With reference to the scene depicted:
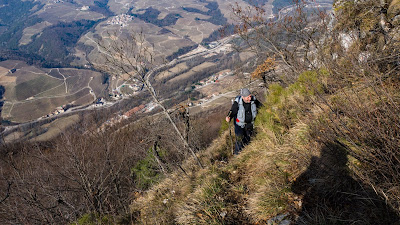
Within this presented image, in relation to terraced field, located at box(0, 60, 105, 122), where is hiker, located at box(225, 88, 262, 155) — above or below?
above

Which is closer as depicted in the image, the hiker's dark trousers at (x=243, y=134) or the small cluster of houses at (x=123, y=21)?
the hiker's dark trousers at (x=243, y=134)

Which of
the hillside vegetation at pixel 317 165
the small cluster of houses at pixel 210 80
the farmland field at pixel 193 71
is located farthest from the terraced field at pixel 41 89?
the hillside vegetation at pixel 317 165

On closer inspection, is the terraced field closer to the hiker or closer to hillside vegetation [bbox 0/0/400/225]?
the hiker

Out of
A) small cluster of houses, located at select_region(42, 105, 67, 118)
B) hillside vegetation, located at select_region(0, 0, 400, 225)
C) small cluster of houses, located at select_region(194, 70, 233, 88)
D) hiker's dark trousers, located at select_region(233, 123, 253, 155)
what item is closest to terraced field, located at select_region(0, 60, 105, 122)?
→ small cluster of houses, located at select_region(42, 105, 67, 118)

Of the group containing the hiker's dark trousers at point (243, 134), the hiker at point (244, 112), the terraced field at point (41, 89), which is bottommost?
the terraced field at point (41, 89)

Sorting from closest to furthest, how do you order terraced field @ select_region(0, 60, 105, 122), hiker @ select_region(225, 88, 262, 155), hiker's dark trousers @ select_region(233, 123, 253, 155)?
hiker @ select_region(225, 88, 262, 155)
hiker's dark trousers @ select_region(233, 123, 253, 155)
terraced field @ select_region(0, 60, 105, 122)

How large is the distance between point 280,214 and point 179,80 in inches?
2174

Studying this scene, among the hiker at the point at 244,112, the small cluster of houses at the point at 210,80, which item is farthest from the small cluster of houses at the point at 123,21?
the hiker at the point at 244,112

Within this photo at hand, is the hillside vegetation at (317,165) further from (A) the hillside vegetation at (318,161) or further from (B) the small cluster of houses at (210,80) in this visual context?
(B) the small cluster of houses at (210,80)

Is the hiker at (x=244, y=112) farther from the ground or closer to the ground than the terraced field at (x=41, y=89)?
farther from the ground

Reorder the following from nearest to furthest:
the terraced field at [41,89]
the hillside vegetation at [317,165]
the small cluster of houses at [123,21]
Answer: the hillside vegetation at [317,165]
the terraced field at [41,89]
the small cluster of houses at [123,21]

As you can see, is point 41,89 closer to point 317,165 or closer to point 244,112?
point 244,112

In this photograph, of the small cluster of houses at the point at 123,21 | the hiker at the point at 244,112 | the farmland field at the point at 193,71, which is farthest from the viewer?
the small cluster of houses at the point at 123,21

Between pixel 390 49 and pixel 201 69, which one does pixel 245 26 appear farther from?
pixel 201 69
